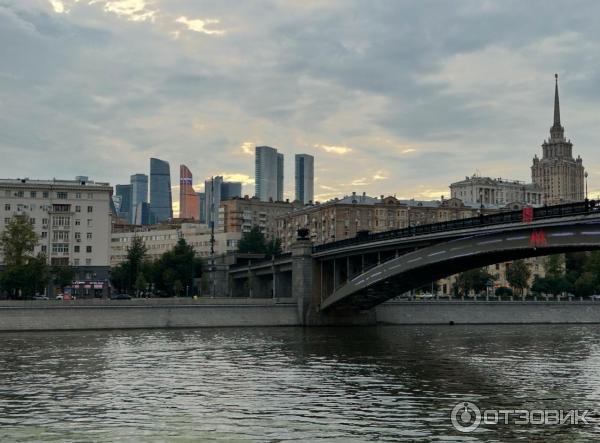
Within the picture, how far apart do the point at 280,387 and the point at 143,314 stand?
50277 mm

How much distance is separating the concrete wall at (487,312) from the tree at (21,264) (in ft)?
139

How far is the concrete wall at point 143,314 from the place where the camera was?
8160cm

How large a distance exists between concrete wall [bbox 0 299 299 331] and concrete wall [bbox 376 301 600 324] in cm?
1439

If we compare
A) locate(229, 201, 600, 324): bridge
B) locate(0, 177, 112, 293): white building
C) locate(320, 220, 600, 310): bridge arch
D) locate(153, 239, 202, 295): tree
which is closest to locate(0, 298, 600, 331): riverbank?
locate(229, 201, 600, 324): bridge

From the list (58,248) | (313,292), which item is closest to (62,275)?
(58,248)

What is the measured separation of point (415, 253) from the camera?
75000mm

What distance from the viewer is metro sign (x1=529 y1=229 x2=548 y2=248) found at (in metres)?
58.6

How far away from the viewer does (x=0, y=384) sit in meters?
40.0

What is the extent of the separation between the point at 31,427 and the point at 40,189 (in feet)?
363

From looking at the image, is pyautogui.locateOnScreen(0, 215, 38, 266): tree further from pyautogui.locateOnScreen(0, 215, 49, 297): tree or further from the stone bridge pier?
the stone bridge pier

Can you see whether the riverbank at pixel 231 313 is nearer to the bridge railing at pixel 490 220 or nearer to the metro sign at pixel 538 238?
the bridge railing at pixel 490 220

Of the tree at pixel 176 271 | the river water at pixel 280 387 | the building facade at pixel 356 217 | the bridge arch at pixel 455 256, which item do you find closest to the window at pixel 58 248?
the tree at pixel 176 271

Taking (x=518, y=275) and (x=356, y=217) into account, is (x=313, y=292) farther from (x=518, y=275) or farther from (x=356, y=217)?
(x=356, y=217)

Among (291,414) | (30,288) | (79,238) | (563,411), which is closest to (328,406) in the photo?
(291,414)
